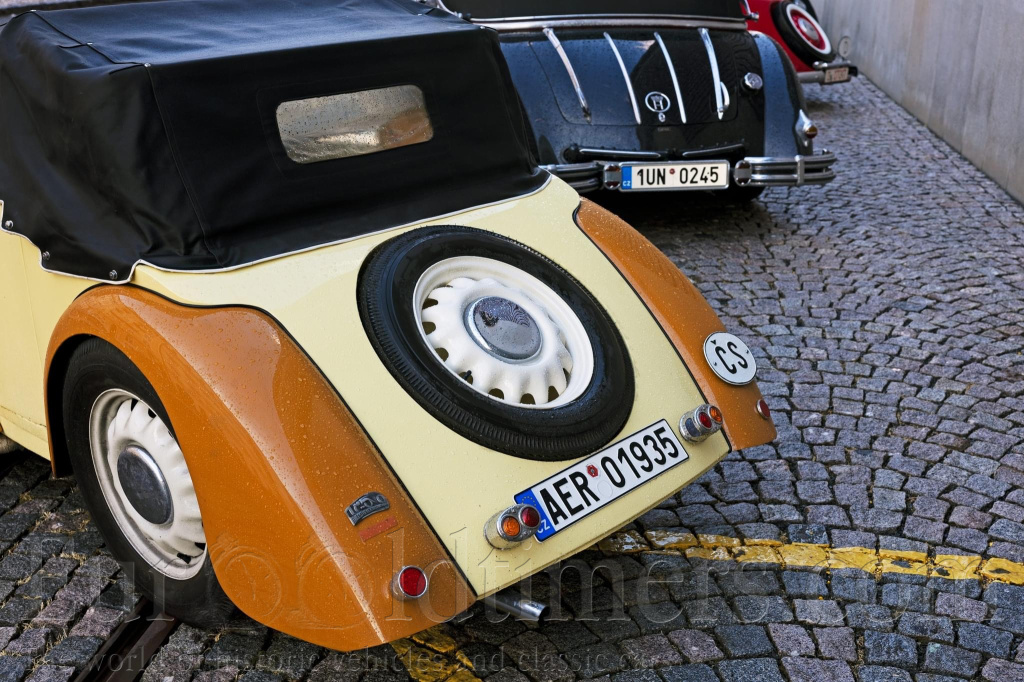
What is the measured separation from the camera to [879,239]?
6414mm

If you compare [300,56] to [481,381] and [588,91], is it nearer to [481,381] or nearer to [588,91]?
[481,381]

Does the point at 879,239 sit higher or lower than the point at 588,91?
lower

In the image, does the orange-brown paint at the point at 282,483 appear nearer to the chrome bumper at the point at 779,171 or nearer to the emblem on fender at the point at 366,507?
the emblem on fender at the point at 366,507

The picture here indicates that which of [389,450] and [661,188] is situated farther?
[661,188]

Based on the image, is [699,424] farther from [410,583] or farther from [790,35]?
[790,35]

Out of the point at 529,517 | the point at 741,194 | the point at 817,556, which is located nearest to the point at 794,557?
the point at 817,556

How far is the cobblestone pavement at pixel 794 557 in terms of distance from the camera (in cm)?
292

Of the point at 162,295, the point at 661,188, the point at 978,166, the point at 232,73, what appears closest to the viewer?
the point at 162,295

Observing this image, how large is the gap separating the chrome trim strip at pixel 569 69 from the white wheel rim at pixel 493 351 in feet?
10.2

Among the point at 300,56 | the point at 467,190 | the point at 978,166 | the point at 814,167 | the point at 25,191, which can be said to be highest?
the point at 300,56

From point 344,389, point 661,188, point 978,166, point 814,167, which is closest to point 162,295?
point 344,389

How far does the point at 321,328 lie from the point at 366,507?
0.60m

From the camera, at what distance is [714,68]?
6.49 meters

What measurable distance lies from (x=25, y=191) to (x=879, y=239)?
5072 mm
